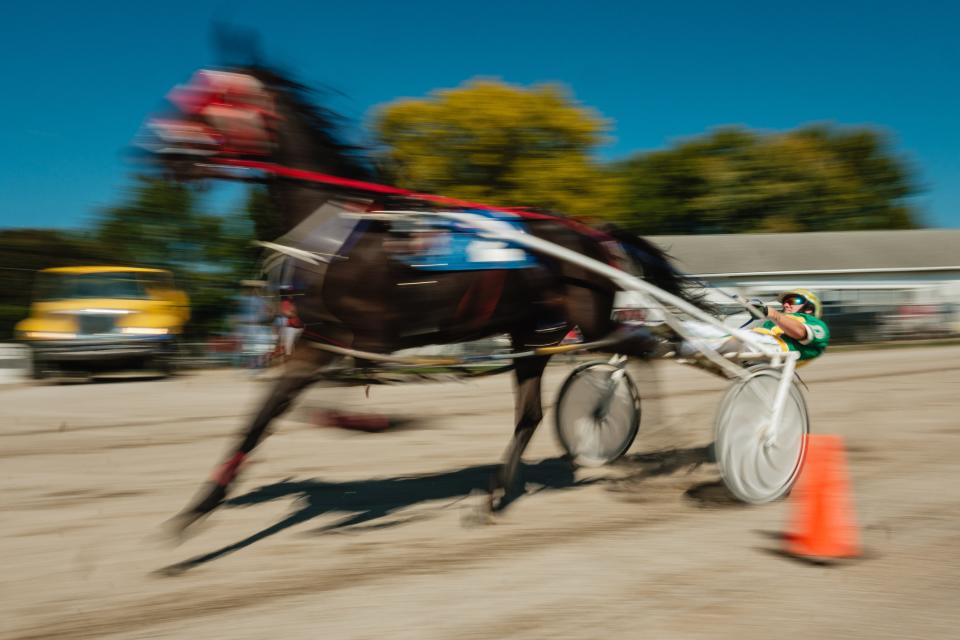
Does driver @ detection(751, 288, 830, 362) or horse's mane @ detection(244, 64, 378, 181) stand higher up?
horse's mane @ detection(244, 64, 378, 181)

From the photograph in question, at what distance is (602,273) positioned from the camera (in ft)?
17.0

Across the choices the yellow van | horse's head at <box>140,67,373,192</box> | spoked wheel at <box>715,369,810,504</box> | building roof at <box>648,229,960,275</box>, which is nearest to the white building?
building roof at <box>648,229,960,275</box>

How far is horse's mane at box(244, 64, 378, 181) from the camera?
15.0 feet

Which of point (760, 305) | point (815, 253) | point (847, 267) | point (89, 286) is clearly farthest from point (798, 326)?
point (815, 253)

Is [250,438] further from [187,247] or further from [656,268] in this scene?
[187,247]

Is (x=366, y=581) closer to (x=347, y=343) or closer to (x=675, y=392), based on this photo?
(x=347, y=343)

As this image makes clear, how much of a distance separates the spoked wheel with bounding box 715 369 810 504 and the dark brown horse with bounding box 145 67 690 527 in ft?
4.22

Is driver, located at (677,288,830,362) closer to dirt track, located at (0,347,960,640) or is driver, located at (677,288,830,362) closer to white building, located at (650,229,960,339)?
dirt track, located at (0,347,960,640)

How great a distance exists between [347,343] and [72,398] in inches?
359

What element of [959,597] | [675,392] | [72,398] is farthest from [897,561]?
[72,398]

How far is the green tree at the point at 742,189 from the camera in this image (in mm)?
44062

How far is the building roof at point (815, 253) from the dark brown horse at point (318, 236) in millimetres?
25273

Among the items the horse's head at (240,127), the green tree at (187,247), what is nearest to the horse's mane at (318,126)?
the horse's head at (240,127)

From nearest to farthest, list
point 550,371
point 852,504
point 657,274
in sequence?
1. point 852,504
2. point 657,274
3. point 550,371
